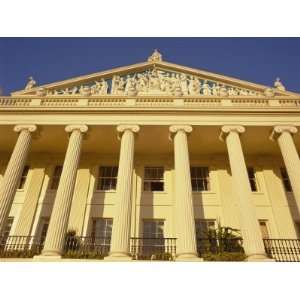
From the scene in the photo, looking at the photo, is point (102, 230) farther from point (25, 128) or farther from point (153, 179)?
point (25, 128)

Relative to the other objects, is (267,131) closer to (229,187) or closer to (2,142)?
(229,187)

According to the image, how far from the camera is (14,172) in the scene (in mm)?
15453

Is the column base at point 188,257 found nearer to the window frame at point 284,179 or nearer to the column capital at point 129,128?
the column capital at point 129,128

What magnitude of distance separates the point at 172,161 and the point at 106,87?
7.40m

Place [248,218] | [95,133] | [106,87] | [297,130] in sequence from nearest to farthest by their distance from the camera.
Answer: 1. [248,218]
2. [297,130]
3. [95,133]
4. [106,87]

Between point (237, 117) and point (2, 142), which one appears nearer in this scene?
point (237, 117)

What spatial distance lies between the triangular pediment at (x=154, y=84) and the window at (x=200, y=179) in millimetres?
5483

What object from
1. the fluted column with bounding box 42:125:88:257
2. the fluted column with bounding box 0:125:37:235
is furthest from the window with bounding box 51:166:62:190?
the fluted column with bounding box 42:125:88:257

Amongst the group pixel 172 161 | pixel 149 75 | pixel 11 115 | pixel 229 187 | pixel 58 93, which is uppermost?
pixel 149 75

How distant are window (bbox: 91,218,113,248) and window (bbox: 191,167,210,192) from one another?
6.44 m

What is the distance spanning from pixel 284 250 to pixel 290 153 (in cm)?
526

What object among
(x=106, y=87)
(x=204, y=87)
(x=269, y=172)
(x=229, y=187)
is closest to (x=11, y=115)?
(x=106, y=87)

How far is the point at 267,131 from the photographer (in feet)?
59.3

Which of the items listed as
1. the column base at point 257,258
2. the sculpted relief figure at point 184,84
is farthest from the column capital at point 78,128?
the column base at point 257,258
